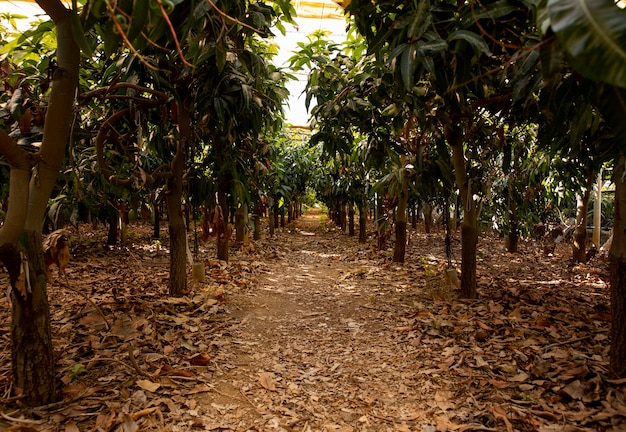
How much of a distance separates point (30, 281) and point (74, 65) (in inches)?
34.5

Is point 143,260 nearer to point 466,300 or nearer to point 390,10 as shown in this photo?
point 466,300

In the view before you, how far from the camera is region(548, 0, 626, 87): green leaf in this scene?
592 millimetres

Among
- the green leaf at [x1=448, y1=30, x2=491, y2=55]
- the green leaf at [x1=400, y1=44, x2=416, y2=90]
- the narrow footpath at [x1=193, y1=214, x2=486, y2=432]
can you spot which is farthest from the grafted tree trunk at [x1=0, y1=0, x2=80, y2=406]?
the green leaf at [x1=448, y1=30, x2=491, y2=55]

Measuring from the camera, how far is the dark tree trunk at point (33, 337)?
5.13 ft

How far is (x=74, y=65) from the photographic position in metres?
1.57

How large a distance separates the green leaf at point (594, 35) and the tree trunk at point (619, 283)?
4.72 feet

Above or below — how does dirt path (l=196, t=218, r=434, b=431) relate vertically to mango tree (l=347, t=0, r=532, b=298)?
below

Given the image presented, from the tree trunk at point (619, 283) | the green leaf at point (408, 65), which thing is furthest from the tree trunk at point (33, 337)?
the tree trunk at point (619, 283)

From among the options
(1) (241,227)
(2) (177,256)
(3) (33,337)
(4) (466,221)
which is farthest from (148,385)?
(1) (241,227)

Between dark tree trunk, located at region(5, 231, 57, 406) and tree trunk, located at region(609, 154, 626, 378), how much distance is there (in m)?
2.46

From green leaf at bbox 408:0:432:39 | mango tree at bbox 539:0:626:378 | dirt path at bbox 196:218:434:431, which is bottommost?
dirt path at bbox 196:218:434:431

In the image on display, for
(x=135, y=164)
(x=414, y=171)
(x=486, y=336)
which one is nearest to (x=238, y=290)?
(x=135, y=164)

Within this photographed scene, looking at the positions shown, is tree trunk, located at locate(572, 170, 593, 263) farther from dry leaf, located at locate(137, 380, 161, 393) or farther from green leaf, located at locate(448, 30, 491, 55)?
dry leaf, located at locate(137, 380, 161, 393)

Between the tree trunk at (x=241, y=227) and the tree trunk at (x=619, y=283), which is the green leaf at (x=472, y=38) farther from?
the tree trunk at (x=241, y=227)
